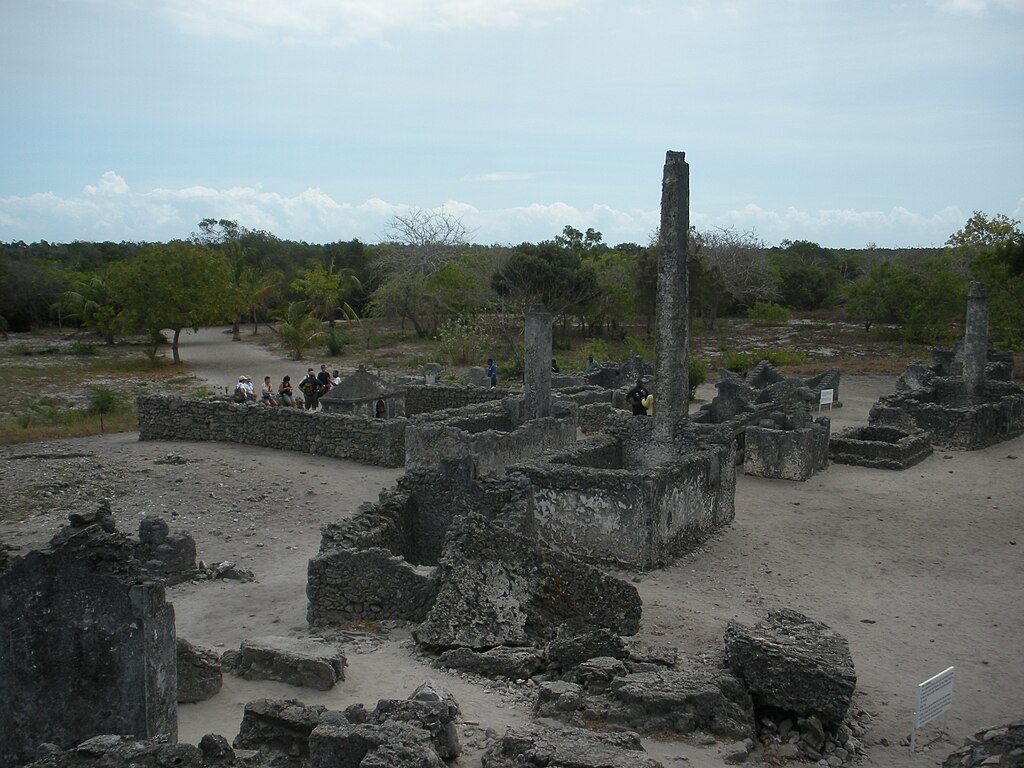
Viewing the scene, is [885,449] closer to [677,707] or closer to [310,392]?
[677,707]

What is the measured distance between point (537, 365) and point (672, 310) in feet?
13.6

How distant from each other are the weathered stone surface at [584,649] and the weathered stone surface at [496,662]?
0.60 feet

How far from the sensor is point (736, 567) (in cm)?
1190

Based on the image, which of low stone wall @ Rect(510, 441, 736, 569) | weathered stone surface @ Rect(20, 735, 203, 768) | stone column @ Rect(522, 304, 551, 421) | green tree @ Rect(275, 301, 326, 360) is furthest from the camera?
green tree @ Rect(275, 301, 326, 360)

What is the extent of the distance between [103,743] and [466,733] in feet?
8.32

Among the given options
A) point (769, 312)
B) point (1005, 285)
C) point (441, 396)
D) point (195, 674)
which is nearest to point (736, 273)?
point (769, 312)

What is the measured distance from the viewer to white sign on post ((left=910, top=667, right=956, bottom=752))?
712 centimetres

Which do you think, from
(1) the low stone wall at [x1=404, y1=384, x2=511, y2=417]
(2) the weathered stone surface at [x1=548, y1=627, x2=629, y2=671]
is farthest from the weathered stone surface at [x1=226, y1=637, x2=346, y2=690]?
(1) the low stone wall at [x1=404, y1=384, x2=511, y2=417]

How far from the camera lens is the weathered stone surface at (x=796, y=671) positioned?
285 inches

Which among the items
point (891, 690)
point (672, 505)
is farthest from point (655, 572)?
point (891, 690)

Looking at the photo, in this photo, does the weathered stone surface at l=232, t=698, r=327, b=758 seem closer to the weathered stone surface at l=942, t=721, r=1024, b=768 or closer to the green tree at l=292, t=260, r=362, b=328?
the weathered stone surface at l=942, t=721, r=1024, b=768

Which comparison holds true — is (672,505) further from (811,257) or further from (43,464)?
(811,257)

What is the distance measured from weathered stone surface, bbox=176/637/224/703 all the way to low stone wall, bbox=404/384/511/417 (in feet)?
48.0

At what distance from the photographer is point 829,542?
1311 cm
